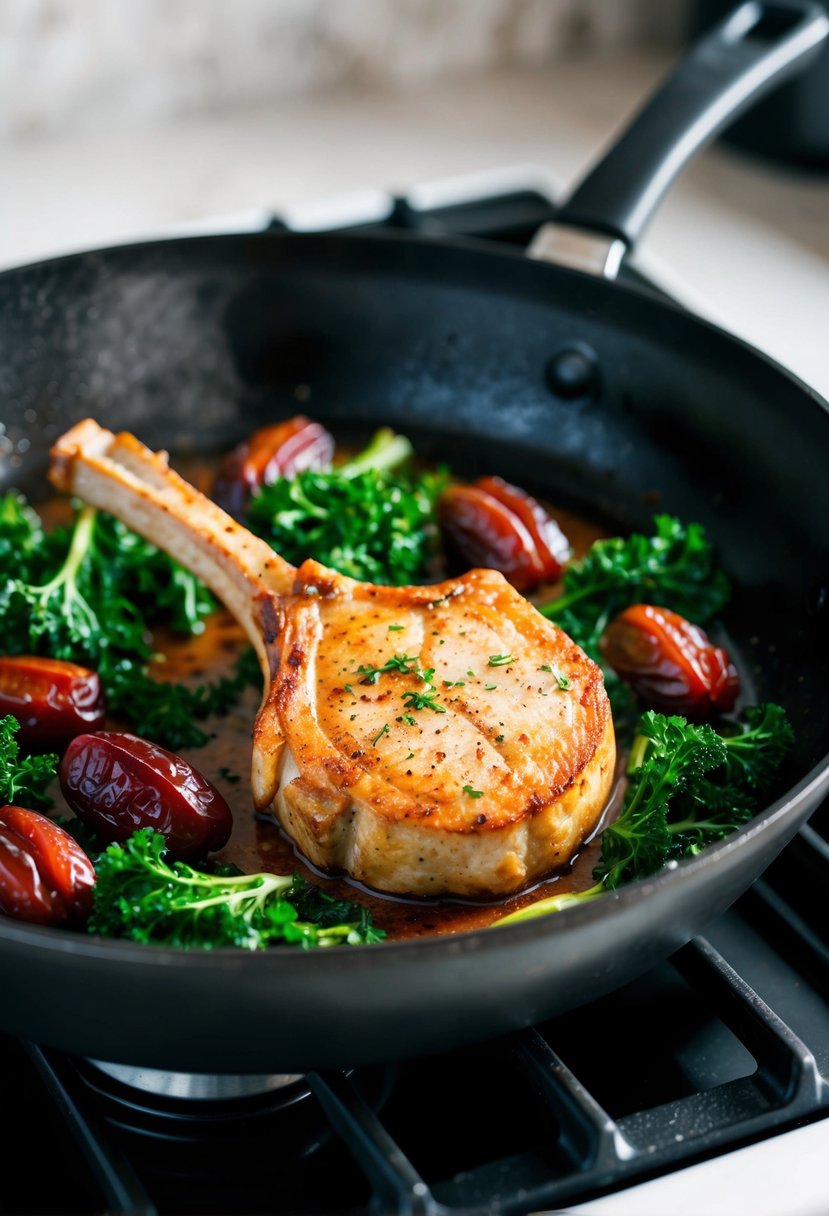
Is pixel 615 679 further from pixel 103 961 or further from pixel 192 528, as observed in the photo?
pixel 103 961

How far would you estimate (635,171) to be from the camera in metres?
2.13

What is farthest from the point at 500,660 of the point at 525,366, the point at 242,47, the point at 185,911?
the point at 242,47

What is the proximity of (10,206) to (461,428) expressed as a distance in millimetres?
1157

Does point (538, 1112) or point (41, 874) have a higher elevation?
point (538, 1112)

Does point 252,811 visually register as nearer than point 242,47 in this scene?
Yes

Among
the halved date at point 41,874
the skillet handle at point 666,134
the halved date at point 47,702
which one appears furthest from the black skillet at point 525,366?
the halved date at point 41,874

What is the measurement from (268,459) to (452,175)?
47.6 inches

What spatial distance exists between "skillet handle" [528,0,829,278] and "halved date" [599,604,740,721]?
629mm

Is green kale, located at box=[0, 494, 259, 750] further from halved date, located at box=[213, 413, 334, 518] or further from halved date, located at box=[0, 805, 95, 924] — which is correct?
halved date, located at box=[0, 805, 95, 924]

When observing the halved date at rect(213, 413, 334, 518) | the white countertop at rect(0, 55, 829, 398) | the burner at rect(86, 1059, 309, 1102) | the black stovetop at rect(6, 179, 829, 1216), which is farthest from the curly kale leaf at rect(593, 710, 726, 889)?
the white countertop at rect(0, 55, 829, 398)

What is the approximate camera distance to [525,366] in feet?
7.34

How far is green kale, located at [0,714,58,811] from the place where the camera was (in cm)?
152

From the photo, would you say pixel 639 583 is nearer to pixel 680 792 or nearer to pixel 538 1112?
pixel 680 792

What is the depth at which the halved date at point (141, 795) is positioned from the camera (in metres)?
Answer: 1.47
